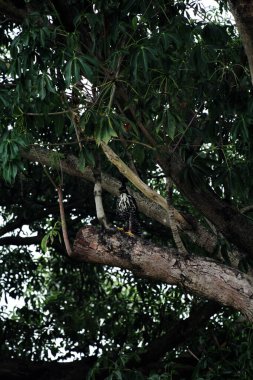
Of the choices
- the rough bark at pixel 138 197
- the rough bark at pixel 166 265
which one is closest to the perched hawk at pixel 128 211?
the rough bark at pixel 138 197

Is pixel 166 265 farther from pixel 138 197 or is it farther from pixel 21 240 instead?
pixel 21 240

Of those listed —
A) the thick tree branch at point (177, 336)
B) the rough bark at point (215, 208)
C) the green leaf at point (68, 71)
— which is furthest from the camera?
the thick tree branch at point (177, 336)

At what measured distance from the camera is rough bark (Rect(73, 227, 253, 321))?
5.42m

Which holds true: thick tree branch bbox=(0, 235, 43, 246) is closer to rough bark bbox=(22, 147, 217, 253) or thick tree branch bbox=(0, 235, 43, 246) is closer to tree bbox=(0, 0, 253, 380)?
tree bbox=(0, 0, 253, 380)

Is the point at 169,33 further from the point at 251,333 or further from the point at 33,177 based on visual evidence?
the point at 33,177

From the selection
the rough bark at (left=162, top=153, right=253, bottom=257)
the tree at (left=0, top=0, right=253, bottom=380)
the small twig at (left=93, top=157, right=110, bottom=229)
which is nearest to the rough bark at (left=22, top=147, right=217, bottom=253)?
the tree at (left=0, top=0, right=253, bottom=380)

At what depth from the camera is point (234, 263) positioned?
22.2 ft

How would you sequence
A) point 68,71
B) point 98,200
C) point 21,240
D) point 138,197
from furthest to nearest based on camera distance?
point 21,240, point 138,197, point 98,200, point 68,71

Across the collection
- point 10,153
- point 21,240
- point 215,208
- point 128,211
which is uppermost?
point 21,240

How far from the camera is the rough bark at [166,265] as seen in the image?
542 cm

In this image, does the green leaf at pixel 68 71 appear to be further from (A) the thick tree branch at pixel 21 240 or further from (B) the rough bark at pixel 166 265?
→ (A) the thick tree branch at pixel 21 240

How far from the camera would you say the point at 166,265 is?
5465mm

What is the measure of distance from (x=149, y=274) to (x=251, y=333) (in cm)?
125

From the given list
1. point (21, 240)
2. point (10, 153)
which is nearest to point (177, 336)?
point (21, 240)
